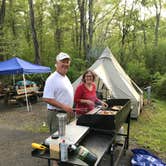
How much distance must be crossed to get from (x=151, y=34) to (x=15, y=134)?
60.6 feet

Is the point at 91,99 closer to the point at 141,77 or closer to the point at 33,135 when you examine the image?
the point at 33,135

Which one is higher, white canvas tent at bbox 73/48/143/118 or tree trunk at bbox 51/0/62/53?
tree trunk at bbox 51/0/62/53

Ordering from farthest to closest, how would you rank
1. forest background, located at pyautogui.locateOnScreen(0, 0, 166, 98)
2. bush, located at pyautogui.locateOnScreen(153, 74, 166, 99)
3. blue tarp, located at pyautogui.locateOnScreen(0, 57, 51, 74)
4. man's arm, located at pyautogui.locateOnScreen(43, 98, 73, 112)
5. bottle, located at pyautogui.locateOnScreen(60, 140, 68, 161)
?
forest background, located at pyautogui.locateOnScreen(0, 0, 166, 98) < bush, located at pyautogui.locateOnScreen(153, 74, 166, 99) < blue tarp, located at pyautogui.locateOnScreen(0, 57, 51, 74) < man's arm, located at pyautogui.locateOnScreen(43, 98, 73, 112) < bottle, located at pyautogui.locateOnScreen(60, 140, 68, 161)

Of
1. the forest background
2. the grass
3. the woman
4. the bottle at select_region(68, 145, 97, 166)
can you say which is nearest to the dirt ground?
the grass

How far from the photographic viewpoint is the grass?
4.67 metres

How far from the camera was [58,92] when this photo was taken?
9.68ft

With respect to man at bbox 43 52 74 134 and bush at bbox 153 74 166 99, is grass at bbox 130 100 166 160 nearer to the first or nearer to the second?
man at bbox 43 52 74 134

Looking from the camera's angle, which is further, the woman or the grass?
the grass

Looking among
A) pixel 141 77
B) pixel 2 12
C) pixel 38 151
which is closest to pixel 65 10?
pixel 2 12

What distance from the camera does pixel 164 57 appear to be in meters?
13.7

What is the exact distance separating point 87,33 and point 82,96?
1317 centimetres

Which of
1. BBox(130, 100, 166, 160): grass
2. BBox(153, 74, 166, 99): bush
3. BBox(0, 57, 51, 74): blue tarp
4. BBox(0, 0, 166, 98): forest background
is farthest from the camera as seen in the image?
BBox(0, 0, 166, 98): forest background

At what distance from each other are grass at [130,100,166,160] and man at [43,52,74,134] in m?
2.41

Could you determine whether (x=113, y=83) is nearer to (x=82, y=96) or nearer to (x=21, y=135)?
(x=21, y=135)
